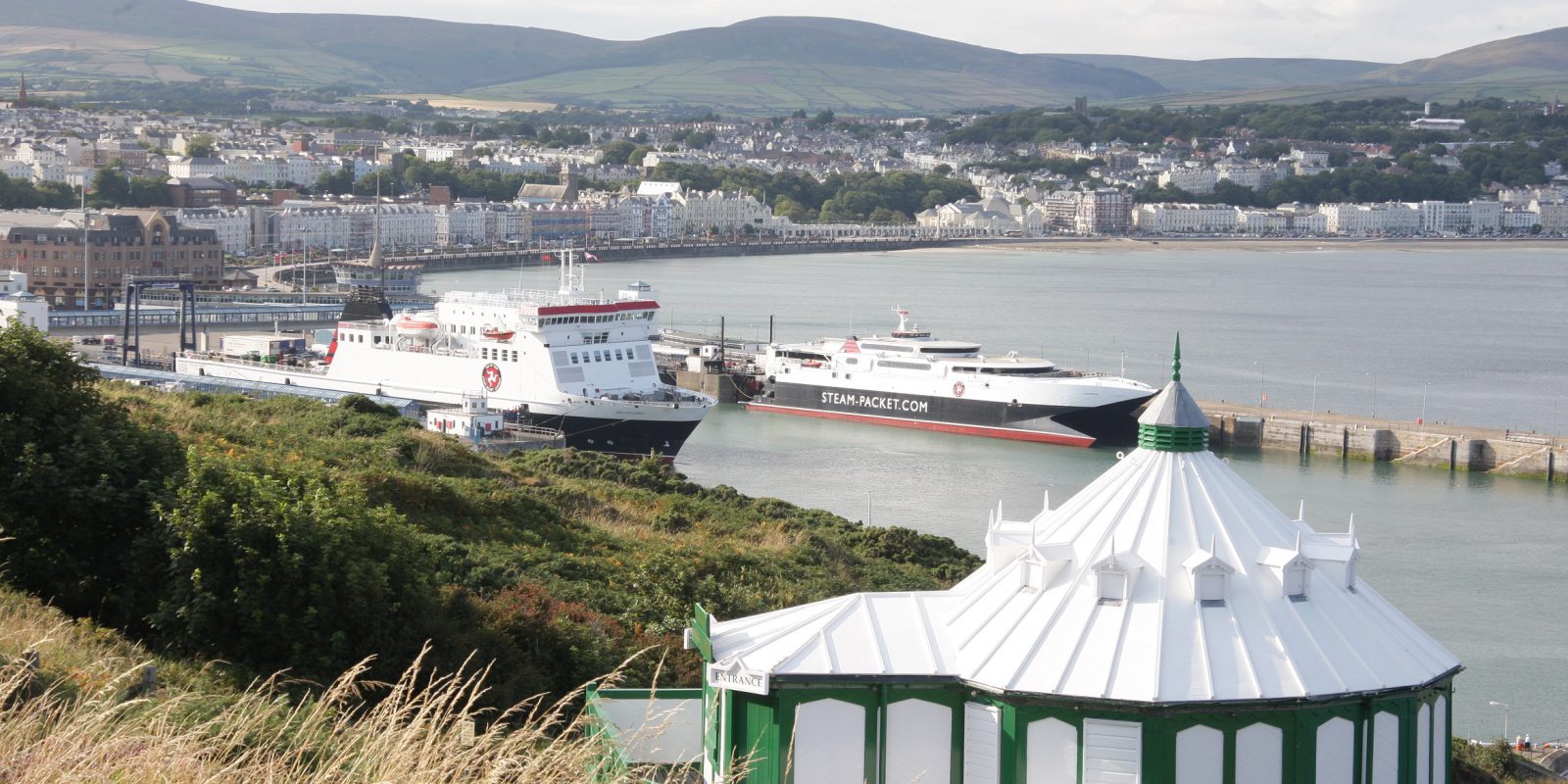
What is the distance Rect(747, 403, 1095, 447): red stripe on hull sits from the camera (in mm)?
26141

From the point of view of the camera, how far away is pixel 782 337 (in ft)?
124

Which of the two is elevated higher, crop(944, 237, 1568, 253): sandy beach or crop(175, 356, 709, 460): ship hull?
crop(944, 237, 1568, 253): sandy beach

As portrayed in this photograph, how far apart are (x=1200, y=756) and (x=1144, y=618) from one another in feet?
1.30

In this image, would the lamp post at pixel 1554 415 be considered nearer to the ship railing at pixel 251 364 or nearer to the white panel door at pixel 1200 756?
the ship railing at pixel 251 364

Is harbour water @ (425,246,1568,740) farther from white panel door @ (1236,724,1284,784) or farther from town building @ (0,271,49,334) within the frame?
town building @ (0,271,49,334)

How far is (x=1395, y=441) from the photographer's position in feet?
78.8

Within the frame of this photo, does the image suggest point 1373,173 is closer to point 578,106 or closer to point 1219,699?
point 578,106

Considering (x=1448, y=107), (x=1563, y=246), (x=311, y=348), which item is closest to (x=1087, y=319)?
(x=311, y=348)

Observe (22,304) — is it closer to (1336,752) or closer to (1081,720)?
(1081,720)

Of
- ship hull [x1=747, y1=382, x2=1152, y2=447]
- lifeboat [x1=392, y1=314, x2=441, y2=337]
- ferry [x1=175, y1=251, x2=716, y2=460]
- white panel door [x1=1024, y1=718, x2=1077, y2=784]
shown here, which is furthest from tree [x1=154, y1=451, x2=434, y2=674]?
ship hull [x1=747, y1=382, x2=1152, y2=447]

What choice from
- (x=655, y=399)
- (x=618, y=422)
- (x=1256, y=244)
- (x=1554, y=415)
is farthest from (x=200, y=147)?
(x=1554, y=415)

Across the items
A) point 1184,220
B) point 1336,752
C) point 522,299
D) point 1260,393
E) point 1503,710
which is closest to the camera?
point 1336,752

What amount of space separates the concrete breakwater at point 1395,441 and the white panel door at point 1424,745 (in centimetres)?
1806

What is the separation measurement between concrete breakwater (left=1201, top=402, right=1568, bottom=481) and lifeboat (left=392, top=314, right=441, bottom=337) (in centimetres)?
990
